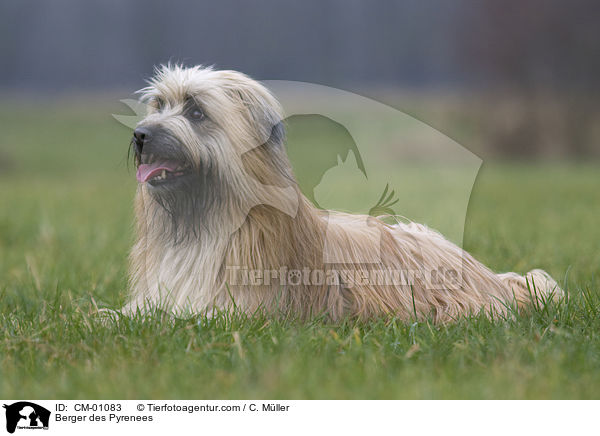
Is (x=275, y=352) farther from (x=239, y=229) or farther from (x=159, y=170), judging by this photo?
(x=159, y=170)

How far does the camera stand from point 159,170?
145 inches

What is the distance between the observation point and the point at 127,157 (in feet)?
13.2

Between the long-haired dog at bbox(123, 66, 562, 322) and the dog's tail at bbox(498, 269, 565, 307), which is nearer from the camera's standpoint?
the long-haired dog at bbox(123, 66, 562, 322)

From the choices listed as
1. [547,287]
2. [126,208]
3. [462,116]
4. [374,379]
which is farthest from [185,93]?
[462,116]

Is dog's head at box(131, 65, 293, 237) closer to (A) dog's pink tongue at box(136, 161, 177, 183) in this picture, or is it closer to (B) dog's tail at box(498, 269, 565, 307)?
(A) dog's pink tongue at box(136, 161, 177, 183)

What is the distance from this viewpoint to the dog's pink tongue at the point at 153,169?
369cm

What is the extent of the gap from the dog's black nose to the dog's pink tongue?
0.11 meters

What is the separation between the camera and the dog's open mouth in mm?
3682
